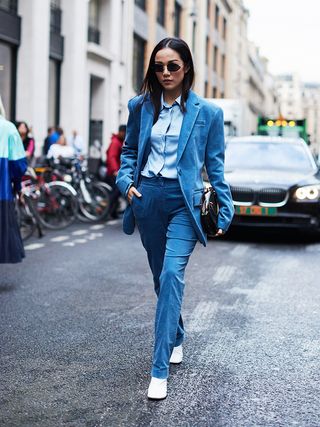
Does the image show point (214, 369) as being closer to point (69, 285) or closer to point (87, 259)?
point (69, 285)

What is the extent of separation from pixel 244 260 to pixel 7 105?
38.6 feet

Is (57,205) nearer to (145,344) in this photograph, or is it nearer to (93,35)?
(145,344)

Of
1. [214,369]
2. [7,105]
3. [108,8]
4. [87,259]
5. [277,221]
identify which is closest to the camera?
[214,369]

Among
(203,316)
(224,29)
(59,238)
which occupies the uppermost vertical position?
(224,29)

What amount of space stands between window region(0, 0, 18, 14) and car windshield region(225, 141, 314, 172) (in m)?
8.18

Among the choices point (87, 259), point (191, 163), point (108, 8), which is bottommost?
point (87, 259)

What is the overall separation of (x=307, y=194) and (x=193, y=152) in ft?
26.2

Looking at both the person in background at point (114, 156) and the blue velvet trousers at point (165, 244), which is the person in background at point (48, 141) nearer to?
the person in background at point (114, 156)

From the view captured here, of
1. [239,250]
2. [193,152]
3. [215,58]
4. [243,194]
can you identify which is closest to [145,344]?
[193,152]

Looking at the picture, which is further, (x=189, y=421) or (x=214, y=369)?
(x=214, y=369)

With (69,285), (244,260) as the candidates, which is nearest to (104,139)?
(244,260)

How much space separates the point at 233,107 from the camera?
28.6 metres

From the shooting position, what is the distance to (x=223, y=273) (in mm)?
9109

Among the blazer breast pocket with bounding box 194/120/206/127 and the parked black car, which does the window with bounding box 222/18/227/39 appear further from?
the blazer breast pocket with bounding box 194/120/206/127
